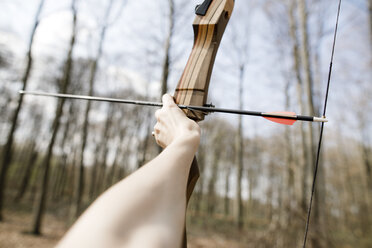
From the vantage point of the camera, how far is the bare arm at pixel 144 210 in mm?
432

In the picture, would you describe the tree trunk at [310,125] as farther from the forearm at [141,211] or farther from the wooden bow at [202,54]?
the forearm at [141,211]

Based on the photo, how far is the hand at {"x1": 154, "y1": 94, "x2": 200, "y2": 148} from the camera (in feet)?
2.47

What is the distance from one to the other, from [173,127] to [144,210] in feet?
1.21

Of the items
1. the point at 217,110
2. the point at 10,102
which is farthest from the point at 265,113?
the point at 10,102

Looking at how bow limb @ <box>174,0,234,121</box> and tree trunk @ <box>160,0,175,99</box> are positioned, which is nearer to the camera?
bow limb @ <box>174,0,234,121</box>

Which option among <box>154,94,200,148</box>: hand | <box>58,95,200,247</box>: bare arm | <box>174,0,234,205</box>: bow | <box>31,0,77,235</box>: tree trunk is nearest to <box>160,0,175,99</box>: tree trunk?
<box>31,0,77,235</box>: tree trunk

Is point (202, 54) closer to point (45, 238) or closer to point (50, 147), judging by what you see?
point (50, 147)

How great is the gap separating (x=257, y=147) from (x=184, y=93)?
20686 millimetres

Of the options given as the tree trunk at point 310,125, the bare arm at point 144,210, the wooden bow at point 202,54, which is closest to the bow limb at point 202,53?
the wooden bow at point 202,54

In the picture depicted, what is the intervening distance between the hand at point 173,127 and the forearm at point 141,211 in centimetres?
10

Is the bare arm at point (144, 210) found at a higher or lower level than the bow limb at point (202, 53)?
lower

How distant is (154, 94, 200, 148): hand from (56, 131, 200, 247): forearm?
0.10 m

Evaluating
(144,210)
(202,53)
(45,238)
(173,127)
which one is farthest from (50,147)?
(144,210)

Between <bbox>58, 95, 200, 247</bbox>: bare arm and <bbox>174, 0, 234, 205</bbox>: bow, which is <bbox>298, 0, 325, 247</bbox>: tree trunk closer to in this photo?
<bbox>174, 0, 234, 205</bbox>: bow
